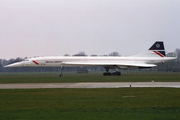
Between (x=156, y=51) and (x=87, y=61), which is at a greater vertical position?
(x=156, y=51)

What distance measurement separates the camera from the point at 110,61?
43.8 metres

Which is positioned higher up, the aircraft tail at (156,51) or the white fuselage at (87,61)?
the aircraft tail at (156,51)

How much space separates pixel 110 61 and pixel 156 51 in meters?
8.92

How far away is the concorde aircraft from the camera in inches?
1666

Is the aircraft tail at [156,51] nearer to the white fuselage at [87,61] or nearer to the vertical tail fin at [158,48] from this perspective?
the vertical tail fin at [158,48]

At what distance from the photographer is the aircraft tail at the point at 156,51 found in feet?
153
